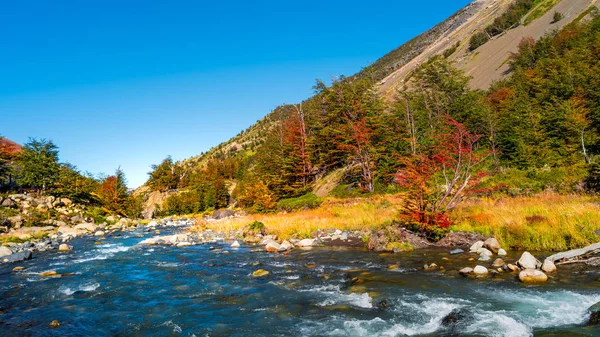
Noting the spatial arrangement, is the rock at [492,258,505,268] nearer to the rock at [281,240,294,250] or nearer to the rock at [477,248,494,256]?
the rock at [477,248,494,256]

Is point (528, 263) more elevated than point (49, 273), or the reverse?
point (49, 273)

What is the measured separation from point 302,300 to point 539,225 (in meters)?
10.2

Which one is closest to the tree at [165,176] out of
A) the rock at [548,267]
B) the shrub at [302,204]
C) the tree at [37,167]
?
the tree at [37,167]

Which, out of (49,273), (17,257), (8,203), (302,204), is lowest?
(49,273)

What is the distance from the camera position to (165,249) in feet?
61.2

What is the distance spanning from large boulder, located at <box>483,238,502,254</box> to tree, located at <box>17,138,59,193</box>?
50.9 metres

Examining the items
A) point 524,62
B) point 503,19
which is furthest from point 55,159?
point 503,19

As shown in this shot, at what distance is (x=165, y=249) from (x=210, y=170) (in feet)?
181

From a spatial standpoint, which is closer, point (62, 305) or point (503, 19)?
point (62, 305)

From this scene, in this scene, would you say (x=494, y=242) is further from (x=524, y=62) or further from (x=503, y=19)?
(x=503, y=19)

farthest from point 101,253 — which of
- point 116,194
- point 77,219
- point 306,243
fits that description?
point 116,194

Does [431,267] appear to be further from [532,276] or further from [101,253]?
[101,253]

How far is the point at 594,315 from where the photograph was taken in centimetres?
569

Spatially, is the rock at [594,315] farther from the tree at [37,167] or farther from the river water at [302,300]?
the tree at [37,167]
